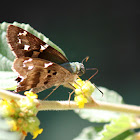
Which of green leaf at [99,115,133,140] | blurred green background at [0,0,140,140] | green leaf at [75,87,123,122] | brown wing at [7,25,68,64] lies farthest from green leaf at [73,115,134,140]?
blurred green background at [0,0,140,140]

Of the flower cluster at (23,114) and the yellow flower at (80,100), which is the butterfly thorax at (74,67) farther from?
the flower cluster at (23,114)

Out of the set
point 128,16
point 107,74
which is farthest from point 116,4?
point 107,74

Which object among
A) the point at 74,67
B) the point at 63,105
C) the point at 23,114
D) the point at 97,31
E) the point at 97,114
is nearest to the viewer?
the point at 23,114

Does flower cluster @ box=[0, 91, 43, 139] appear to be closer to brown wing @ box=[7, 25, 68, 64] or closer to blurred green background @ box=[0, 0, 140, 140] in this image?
brown wing @ box=[7, 25, 68, 64]

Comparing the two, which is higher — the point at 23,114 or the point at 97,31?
the point at 97,31

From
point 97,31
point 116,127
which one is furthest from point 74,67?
point 97,31

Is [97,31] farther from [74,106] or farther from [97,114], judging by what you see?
[74,106]
